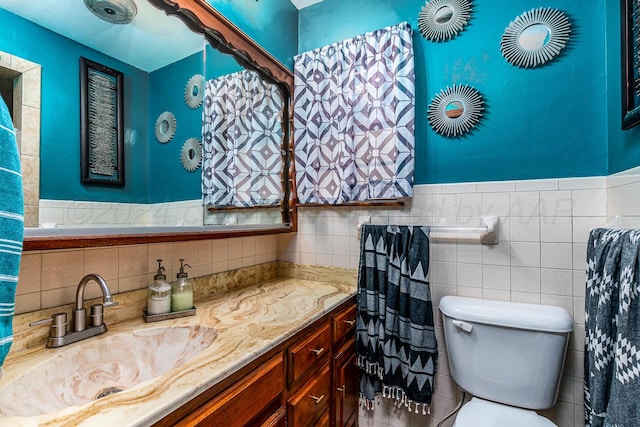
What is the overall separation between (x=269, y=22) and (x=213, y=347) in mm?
1668

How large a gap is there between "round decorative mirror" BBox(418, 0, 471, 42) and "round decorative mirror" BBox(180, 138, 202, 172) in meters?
1.26

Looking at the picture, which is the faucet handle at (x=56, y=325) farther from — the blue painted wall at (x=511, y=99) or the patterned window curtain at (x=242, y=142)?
the blue painted wall at (x=511, y=99)

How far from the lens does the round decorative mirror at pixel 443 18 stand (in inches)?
55.3

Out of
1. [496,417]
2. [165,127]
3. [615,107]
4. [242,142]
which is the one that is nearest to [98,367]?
[165,127]

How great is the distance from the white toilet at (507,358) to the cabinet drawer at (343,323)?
0.45 m

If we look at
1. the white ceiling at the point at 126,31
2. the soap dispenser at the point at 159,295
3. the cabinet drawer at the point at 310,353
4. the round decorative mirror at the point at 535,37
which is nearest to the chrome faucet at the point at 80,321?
the soap dispenser at the point at 159,295

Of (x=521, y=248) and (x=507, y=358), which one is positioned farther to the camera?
(x=521, y=248)

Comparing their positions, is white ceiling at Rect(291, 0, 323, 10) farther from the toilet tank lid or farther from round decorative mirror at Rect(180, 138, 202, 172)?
the toilet tank lid

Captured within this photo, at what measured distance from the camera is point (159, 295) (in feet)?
3.66

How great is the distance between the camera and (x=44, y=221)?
2.58 feet

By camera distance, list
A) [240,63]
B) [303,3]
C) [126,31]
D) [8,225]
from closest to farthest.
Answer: [8,225] → [126,31] → [240,63] → [303,3]

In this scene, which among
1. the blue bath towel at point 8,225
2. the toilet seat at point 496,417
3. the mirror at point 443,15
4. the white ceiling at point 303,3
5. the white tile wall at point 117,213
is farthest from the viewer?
the white ceiling at point 303,3

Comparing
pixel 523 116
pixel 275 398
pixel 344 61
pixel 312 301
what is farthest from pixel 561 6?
pixel 275 398

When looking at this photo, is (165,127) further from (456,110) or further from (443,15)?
(443,15)
